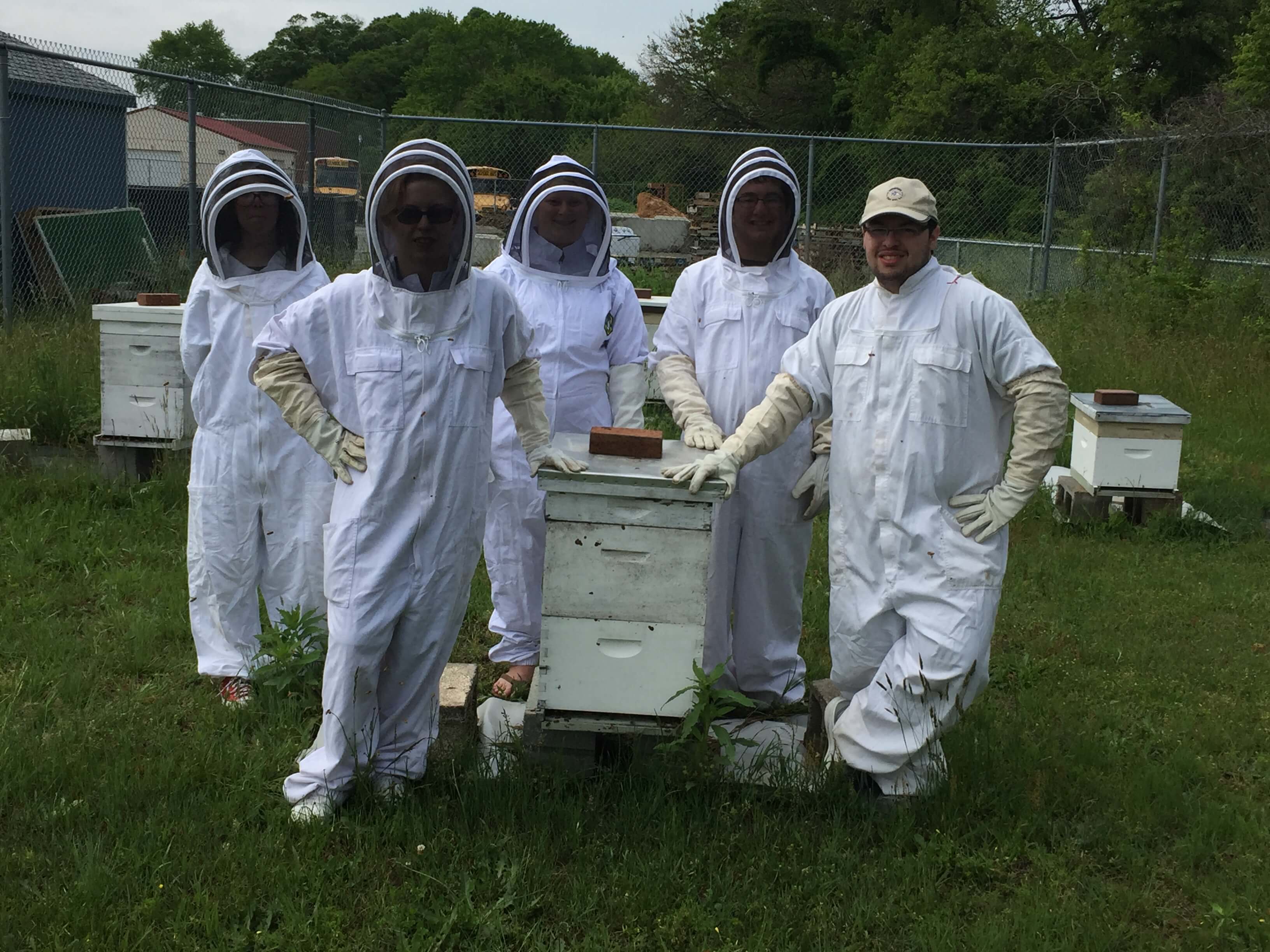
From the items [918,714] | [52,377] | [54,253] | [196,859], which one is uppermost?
[54,253]

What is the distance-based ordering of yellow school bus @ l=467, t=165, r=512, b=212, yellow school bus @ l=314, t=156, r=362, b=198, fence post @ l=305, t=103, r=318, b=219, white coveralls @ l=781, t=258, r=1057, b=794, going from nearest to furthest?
white coveralls @ l=781, t=258, r=1057, b=794 → fence post @ l=305, t=103, r=318, b=219 → yellow school bus @ l=467, t=165, r=512, b=212 → yellow school bus @ l=314, t=156, r=362, b=198

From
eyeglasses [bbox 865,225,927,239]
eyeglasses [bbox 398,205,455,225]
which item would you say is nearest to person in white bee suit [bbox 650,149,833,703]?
eyeglasses [bbox 865,225,927,239]

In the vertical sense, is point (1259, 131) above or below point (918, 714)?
above

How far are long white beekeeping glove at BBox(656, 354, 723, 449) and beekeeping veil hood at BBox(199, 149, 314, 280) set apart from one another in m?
1.30

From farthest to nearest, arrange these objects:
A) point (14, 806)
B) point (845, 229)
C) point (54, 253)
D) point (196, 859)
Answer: point (845, 229) < point (54, 253) < point (14, 806) < point (196, 859)

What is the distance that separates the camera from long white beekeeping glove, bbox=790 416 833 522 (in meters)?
3.71

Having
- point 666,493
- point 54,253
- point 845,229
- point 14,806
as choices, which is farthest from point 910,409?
point 845,229

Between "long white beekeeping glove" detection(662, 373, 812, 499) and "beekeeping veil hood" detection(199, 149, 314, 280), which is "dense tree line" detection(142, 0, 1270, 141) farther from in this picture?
"long white beekeeping glove" detection(662, 373, 812, 499)

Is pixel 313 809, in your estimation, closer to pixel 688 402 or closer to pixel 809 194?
pixel 688 402

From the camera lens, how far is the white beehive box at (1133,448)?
6.23 m

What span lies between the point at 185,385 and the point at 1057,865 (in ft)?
14.6

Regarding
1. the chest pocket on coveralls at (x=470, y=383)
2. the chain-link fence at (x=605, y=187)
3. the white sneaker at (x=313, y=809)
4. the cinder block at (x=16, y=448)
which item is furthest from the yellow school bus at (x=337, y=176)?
the white sneaker at (x=313, y=809)

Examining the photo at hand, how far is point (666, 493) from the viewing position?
307 cm

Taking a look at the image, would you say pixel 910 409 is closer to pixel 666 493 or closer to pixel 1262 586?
pixel 666 493
